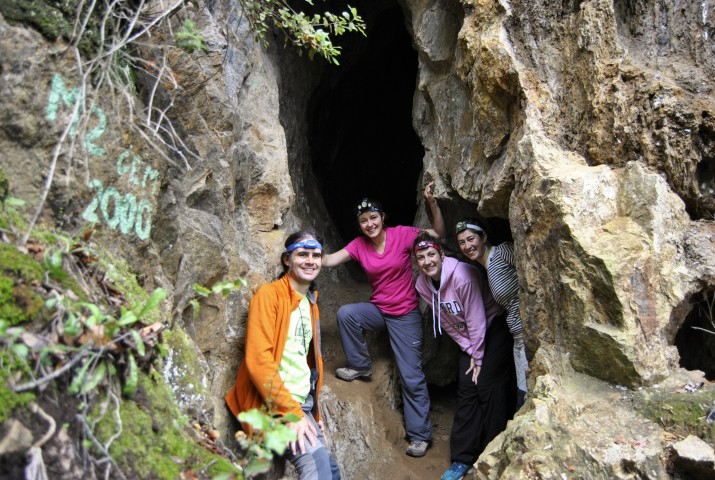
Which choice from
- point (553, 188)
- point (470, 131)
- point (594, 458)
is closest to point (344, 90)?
point (470, 131)

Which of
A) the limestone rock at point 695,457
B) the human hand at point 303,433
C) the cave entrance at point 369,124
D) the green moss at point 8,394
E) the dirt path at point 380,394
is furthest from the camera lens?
the cave entrance at point 369,124

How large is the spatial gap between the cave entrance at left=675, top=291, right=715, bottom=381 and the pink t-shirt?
2.25 meters

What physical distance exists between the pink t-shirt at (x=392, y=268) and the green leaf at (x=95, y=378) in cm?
328

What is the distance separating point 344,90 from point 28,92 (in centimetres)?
644

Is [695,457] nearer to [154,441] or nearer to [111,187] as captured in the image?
[154,441]

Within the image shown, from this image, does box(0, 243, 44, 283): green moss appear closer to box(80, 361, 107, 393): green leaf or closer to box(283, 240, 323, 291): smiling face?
box(80, 361, 107, 393): green leaf

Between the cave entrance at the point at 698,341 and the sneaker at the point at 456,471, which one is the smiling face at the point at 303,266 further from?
the cave entrance at the point at 698,341

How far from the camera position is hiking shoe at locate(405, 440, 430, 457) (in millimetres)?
5066

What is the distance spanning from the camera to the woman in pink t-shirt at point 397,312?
5.08 meters

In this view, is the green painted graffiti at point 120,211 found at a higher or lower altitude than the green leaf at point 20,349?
higher

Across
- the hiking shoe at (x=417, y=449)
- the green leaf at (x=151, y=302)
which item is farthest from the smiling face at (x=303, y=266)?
the hiking shoe at (x=417, y=449)

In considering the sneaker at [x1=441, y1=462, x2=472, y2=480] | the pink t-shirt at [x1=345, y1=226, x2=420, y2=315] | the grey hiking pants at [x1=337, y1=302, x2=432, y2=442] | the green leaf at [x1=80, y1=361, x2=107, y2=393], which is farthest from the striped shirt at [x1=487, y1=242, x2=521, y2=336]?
the green leaf at [x1=80, y1=361, x2=107, y2=393]

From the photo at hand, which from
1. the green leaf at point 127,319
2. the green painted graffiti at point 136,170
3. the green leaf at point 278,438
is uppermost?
the green painted graffiti at point 136,170

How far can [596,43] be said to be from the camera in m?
4.11
